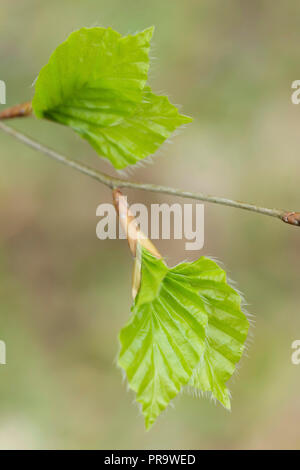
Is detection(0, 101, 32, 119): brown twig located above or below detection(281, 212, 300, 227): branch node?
above

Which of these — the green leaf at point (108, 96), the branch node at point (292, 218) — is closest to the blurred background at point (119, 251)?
the green leaf at point (108, 96)

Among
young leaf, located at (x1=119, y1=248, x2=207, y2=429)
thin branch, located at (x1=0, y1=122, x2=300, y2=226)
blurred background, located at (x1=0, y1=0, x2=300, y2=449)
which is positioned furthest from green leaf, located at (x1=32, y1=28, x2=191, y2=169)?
blurred background, located at (x1=0, y1=0, x2=300, y2=449)

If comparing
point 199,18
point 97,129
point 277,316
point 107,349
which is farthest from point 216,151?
point 97,129

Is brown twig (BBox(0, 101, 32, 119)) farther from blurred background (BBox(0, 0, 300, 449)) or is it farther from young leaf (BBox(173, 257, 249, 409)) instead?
blurred background (BBox(0, 0, 300, 449))

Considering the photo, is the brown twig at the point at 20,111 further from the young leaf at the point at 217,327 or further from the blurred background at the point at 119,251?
the blurred background at the point at 119,251

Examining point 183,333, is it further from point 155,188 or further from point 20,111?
point 20,111

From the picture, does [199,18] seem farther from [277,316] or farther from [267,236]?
[277,316]
